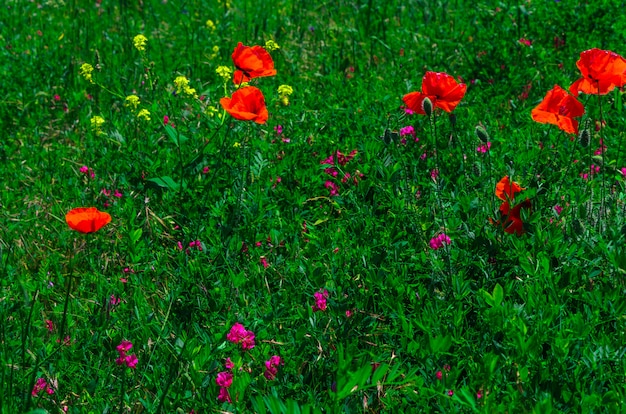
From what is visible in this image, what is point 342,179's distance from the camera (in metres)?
3.50

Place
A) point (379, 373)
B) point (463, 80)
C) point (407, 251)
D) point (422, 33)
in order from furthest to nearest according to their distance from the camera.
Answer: point (422, 33)
point (463, 80)
point (407, 251)
point (379, 373)

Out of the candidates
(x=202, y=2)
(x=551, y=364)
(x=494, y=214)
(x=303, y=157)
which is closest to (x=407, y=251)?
(x=494, y=214)

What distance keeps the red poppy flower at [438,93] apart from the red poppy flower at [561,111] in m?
0.29

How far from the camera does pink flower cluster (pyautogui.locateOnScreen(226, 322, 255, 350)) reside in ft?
8.10

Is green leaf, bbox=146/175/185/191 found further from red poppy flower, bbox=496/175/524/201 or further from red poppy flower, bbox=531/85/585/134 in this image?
red poppy flower, bbox=531/85/585/134

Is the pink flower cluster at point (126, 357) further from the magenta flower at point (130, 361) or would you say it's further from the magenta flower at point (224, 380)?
the magenta flower at point (224, 380)

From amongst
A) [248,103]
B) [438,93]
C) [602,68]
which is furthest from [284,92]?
[602,68]

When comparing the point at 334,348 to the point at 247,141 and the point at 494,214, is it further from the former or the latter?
the point at 247,141

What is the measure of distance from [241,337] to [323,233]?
0.68 metres

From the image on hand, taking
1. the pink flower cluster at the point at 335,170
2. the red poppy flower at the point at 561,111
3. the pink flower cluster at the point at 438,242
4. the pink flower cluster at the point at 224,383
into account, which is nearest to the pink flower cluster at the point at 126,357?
the pink flower cluster at the point at 224,383

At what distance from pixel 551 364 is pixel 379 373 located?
57 cm

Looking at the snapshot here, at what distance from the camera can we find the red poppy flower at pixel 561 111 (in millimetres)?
2701

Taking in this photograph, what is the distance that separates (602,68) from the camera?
2.67 meters

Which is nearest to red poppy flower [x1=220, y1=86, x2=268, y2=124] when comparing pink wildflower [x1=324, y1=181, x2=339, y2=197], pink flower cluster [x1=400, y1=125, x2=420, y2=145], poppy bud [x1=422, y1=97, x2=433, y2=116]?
pink wildflower [x1=324, y1=181, x2=339, y2=197]
